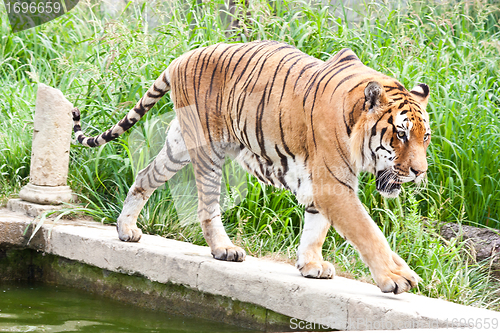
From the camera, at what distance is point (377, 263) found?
110 inches

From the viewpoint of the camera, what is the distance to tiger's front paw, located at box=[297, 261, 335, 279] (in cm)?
332

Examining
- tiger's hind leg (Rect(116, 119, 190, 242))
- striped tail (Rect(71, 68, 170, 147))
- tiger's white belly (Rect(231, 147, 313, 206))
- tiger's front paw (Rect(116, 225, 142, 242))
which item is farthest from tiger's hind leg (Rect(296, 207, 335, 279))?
striped tail (Rect(71, 68, 170, 147))

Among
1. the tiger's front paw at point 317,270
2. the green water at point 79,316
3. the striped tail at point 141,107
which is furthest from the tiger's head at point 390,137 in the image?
the striped tail at point 141,107

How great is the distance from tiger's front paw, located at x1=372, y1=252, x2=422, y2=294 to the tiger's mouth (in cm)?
35

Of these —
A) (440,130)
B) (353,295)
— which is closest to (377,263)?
(353,295)

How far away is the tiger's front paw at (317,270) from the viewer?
3316 mm

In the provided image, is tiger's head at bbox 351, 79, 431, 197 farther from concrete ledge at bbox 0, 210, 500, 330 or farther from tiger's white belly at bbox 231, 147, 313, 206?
concrete ledge at bbox 0, 210, 500, 330

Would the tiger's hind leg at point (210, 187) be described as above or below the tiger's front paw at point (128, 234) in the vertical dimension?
above

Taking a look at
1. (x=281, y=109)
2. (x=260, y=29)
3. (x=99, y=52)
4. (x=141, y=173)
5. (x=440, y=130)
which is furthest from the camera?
(x=99, y=52)

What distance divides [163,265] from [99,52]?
3292 millimetres

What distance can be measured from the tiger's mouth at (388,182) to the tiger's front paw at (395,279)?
0.35 metres

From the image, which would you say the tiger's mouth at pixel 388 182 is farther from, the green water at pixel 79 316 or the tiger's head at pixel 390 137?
the green water at pixel 79 316

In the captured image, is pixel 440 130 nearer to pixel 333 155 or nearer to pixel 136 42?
pixel 333 155

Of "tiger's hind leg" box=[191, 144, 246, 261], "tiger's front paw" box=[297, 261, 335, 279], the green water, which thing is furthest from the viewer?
"tiger's hind leg" box=[191, 144, 246, 261]
